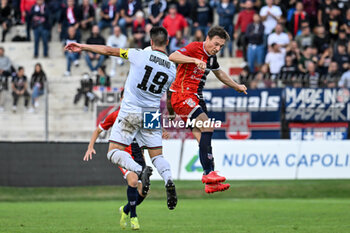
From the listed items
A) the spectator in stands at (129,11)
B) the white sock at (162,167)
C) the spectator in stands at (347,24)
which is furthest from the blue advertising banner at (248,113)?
the white sock at (162,167)

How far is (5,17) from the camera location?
30.7m

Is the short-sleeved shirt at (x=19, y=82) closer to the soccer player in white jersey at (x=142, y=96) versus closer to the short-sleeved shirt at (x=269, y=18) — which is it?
the short-sleeved shirt at (x=269, y=18)

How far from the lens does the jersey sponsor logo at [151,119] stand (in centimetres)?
1106

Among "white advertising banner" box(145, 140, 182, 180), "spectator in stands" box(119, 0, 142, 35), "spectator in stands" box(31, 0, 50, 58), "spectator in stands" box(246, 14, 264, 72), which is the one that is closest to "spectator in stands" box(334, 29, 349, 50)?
"spectator in stands" box(246, 14, 264, 72)

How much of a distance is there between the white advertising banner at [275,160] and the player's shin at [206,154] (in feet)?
31.4

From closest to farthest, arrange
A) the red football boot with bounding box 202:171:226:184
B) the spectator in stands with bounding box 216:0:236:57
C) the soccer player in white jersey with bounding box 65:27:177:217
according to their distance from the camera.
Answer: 1. the soccer player in white jersey with bounding box 65:27:177:217
2. the red football boot with bounding box 202:171:226:184
3. the spectator in stands with bounding box 216:0:236:57

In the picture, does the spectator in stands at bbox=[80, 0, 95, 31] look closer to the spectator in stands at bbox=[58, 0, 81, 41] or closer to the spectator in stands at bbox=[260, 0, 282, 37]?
the spectator in stands at bbox=[58, 0, 81, 41]

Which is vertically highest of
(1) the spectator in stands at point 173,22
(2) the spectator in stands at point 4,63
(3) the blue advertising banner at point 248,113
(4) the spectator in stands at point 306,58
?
(1) the spectator in stands at point 173,22

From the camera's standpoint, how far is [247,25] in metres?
26.9

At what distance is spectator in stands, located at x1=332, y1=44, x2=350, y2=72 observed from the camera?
24.7 m

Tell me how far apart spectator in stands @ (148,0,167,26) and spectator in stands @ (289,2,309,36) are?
4.94 metres

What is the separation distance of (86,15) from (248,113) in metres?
9.46

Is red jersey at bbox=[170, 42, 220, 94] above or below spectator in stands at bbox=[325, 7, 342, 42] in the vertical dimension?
below

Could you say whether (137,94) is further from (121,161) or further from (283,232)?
(283,232)
